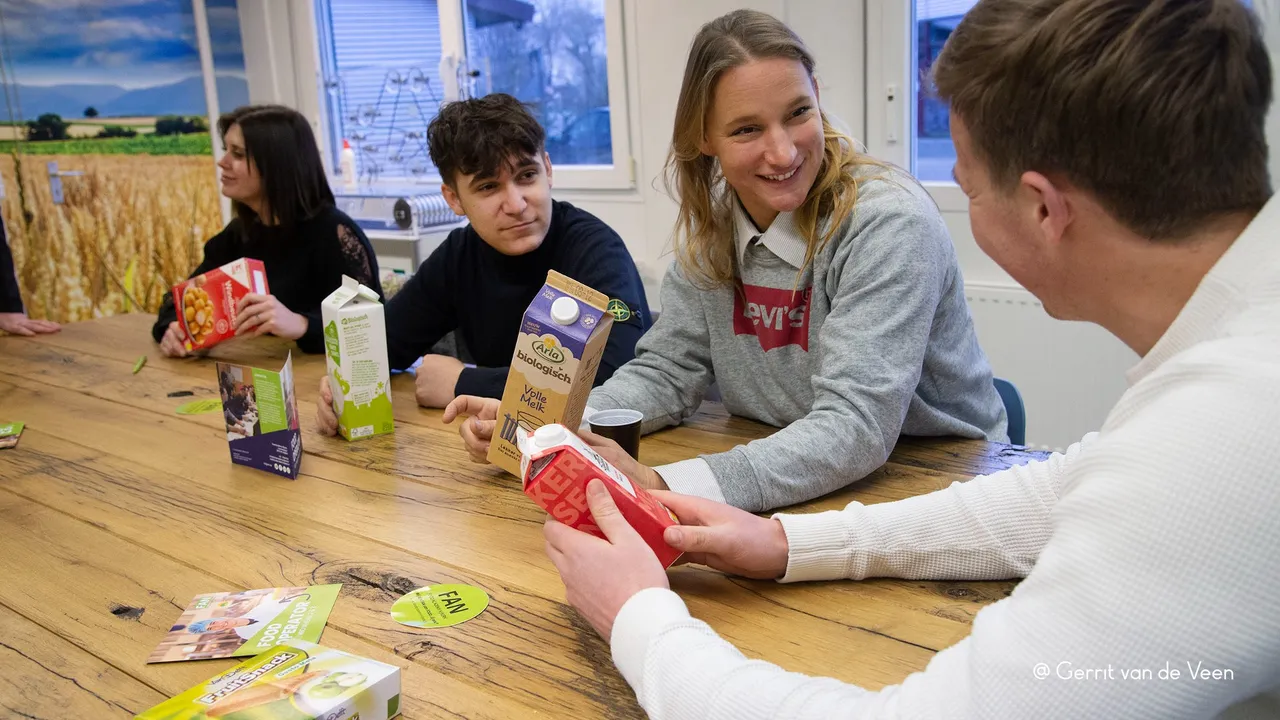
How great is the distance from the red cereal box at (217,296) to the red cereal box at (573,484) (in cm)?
147

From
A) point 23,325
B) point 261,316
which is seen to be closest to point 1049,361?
point 261,316

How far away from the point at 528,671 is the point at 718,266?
880 mm

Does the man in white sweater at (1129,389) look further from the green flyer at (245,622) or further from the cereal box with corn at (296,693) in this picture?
the green flyer at (245,622)

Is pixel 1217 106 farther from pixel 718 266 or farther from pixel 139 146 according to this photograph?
pixel 139 146

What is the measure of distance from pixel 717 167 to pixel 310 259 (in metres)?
1.42

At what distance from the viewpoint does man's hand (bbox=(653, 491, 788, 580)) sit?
3.51 ft

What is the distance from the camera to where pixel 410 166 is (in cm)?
462

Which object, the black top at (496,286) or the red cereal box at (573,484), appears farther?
the black top at (496,286)

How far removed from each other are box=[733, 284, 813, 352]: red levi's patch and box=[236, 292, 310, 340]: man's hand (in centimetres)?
117

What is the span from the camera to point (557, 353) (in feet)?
4.24

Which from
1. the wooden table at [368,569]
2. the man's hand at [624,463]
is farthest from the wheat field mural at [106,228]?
the man's hand at [624,463]

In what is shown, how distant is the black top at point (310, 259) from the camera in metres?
2.63

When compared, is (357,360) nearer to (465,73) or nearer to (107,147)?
(465,73)

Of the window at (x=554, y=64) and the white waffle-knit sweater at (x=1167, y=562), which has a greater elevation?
the window at (x=554, y=64)
